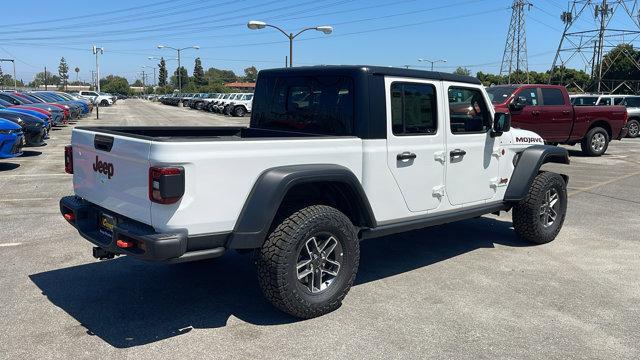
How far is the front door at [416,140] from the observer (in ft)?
15.0

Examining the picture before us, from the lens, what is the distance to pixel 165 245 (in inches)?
132

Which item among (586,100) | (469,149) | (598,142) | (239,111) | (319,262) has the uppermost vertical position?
(586,100)

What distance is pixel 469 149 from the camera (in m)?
5.29

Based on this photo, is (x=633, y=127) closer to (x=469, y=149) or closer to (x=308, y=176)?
(x=469, y=149)

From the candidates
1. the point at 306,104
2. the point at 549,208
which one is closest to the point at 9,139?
the point at 306,104

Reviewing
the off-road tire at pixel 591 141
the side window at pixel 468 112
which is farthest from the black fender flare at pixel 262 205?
the off-road tire at pixel 591 141

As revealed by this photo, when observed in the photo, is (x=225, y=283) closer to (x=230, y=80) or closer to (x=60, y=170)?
(x=60, y=170)

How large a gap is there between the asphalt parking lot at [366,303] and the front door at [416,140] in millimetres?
871

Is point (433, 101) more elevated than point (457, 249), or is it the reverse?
point (433, 101)

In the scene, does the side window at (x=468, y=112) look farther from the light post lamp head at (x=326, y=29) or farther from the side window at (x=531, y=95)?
the light post lamp head at (x=326, y=29)

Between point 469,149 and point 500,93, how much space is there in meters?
9.02

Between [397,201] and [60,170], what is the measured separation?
9.16 m

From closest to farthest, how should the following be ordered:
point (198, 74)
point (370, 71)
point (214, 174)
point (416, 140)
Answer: point (214, 174) < point (370, 71) < point (416, 140) < point (198, 74)

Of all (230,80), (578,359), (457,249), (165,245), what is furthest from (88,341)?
(230,80)
